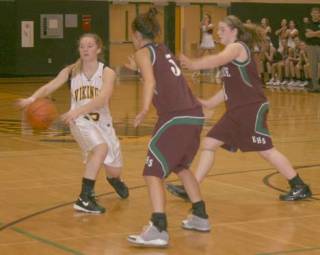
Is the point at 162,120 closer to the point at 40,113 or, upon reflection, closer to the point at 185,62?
the point at 185,62

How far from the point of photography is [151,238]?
6406mm

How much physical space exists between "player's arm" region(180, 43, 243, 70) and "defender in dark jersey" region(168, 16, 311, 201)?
5.1 inches

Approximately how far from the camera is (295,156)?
10953 mm

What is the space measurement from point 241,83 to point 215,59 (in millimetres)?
952

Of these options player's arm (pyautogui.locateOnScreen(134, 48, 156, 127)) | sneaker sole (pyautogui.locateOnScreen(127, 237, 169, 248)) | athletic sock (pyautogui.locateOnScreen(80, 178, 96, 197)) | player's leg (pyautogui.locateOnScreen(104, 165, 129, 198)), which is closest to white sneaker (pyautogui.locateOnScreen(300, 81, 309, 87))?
player's leg (pyautogui.locateOnScreen(104, 165, 129, 198))

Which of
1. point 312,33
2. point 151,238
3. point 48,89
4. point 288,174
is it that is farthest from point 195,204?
point 312,33

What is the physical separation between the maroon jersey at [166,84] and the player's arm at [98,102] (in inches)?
34.9

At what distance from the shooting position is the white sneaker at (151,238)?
639 cm

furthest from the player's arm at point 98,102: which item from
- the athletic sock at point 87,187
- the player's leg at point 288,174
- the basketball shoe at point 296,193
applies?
the basketball shoe at point 296,193

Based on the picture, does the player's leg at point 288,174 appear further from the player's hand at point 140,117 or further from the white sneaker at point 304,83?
the white sneaker at point 304,83

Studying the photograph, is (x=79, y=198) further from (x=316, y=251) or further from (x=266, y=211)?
(x=316, y=251)

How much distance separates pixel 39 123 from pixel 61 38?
2115 cm

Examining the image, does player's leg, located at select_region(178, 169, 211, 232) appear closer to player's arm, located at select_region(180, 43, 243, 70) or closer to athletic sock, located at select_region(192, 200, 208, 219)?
athletic sock, located at select_region(192, 200, 208, 219)

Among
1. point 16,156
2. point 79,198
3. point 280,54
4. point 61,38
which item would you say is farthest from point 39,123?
point 61,38
